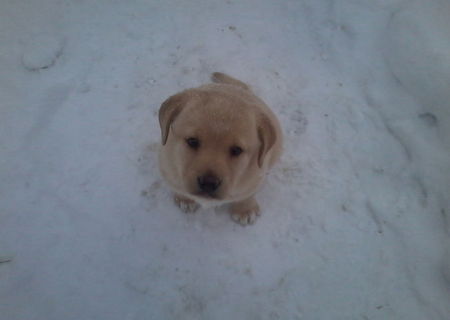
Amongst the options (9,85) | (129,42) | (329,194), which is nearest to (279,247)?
(329,194)

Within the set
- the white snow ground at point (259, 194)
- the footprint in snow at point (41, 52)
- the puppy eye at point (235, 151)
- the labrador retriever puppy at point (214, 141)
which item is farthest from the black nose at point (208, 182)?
the footprint in snow at point (41, 52)

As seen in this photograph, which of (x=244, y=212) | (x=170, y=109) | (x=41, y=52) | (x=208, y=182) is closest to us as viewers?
(x=208, y=182)

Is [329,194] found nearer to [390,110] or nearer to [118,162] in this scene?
[390,110]

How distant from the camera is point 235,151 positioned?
2.18 m

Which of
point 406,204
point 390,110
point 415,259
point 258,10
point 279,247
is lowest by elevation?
point 279,247

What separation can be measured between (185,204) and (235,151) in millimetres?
1012

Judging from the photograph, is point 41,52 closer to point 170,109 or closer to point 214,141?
point 170,109

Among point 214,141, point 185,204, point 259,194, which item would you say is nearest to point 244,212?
point 259,194

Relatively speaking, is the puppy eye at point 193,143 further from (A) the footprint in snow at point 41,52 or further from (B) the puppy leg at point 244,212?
(A) the footprint in snow at point 41,52

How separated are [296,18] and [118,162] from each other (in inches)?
118

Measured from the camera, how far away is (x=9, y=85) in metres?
3.47

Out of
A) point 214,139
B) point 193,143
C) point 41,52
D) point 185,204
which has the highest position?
point 214,139

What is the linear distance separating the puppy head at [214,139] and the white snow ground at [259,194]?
0.88 metres

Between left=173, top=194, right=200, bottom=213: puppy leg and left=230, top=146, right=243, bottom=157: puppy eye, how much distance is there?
0.94 metres
